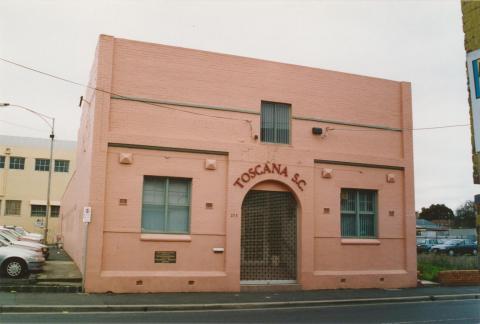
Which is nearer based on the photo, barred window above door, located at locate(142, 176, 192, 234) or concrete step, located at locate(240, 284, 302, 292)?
barred window above door, located at locate(142, 176, 192, 234)

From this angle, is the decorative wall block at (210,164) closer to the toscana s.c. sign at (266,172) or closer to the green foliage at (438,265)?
the toscana s.c. sign at (266,172)

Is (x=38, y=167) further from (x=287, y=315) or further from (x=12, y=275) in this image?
(x=287, y=315)

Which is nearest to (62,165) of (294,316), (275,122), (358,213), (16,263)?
(16,263)

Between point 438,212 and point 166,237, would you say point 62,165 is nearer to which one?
point 166,237

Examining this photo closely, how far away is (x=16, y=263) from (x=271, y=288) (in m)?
8.50

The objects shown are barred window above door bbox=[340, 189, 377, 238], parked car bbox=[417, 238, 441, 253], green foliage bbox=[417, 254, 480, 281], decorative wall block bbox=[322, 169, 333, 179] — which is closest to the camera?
decorative wall block bbox=[322, 169, 333, 179]

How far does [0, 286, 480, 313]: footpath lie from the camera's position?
1280 cm

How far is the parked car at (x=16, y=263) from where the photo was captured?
16.3 m

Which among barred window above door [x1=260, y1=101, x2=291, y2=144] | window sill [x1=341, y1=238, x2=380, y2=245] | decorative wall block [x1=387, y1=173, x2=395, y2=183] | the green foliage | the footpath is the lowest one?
the footpath

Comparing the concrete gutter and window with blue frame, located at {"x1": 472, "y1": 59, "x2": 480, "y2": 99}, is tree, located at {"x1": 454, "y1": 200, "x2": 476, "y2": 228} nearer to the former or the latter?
the concrete gutter

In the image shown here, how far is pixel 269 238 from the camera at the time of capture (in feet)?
58.7

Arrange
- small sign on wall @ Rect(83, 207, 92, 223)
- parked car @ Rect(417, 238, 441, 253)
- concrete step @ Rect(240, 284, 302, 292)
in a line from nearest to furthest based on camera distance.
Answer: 1. small sign on wall @ Rect(83, 207, 92, 223)
2. concrete step @ Rect(240, 284, 302, 292)
3. parked car @ Rect(417, 238, 441, 253)

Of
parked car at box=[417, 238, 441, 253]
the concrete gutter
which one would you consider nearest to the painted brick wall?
the concrete gutter

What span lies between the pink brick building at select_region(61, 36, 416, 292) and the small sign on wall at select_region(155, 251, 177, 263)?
0.03 m
